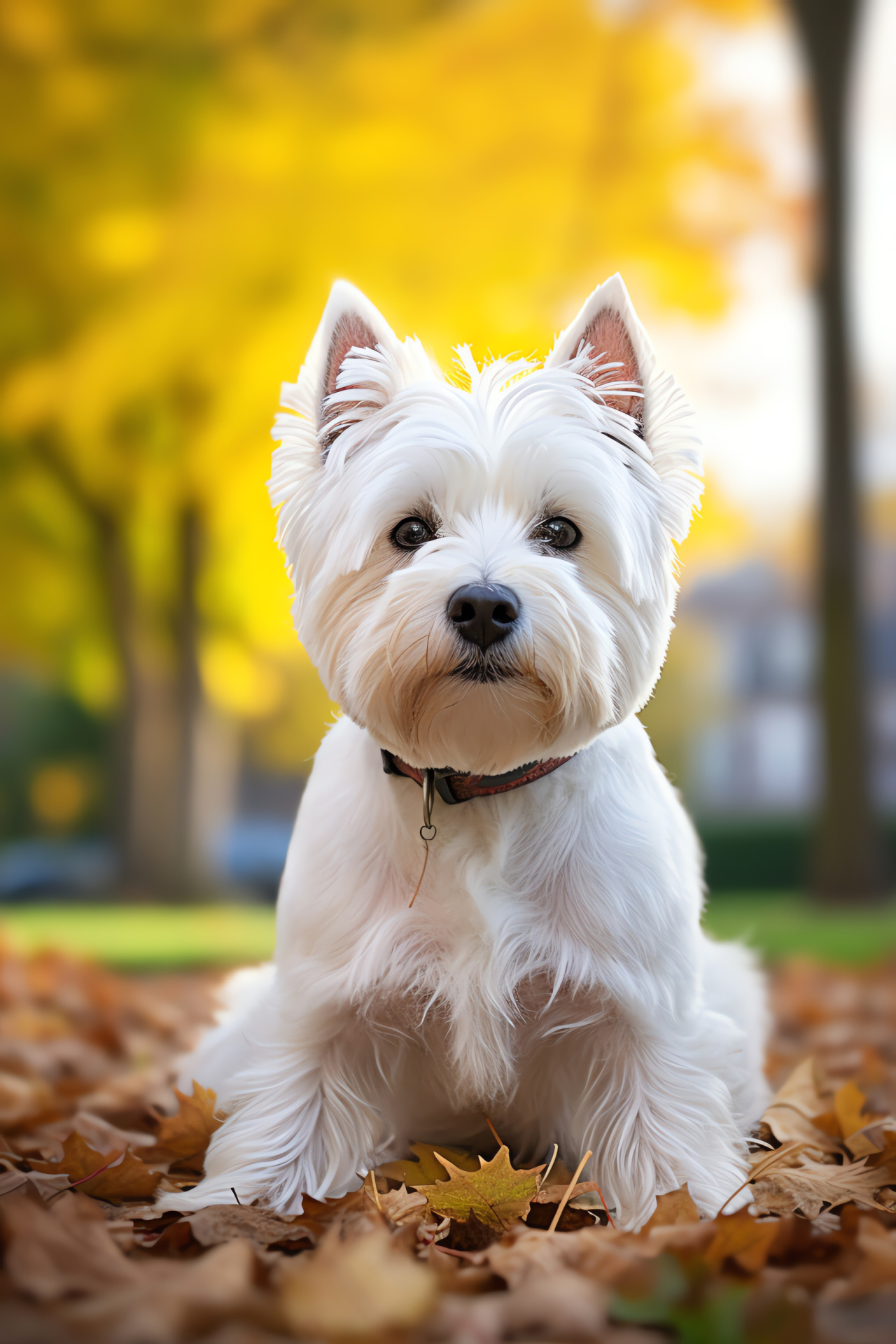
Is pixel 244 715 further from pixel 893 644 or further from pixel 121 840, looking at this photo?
pixel 893 644

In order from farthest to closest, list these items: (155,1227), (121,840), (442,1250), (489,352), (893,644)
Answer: (893,644) < (121,840) < (489,352) < (155,1227) < (442,1250)

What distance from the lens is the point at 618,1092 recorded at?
223cm

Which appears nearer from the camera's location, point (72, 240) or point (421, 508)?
point (421, 508)

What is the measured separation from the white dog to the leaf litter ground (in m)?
0.16

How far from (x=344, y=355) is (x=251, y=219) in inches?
286

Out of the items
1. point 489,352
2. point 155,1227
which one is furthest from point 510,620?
point 155,1227

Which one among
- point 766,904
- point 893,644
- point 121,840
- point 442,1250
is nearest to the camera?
point 442,1250

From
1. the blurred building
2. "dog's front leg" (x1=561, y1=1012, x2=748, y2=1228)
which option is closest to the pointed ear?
"dog's front leg" (x1=561, y1=1012, x2=748, y2=1228)

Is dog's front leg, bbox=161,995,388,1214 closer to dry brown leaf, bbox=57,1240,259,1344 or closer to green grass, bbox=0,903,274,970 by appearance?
dry brown leaf, bbox=57,1240,259,1344

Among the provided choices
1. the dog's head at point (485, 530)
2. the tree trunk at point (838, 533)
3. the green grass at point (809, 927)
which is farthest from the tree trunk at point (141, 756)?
the dog's head at point (485, 530)

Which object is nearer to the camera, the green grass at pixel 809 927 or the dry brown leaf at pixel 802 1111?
the dry brown leaf at pixel 802 1111

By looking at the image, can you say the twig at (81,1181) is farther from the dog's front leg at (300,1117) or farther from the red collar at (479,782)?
the red collar at (479,782)

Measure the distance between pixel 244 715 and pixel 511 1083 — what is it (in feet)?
39.6

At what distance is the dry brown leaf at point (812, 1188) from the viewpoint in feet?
7.08
